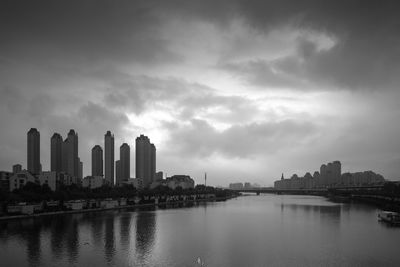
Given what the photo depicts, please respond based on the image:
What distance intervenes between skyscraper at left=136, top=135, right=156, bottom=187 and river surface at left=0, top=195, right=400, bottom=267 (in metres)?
69.2

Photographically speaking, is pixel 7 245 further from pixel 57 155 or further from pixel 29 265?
pixel 57 155

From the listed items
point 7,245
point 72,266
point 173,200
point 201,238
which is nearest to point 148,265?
point 72,266

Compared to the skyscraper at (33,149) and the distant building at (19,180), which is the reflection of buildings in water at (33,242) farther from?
the skyscraper at (33,149)

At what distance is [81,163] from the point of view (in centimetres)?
8925

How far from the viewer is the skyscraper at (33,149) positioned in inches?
2995

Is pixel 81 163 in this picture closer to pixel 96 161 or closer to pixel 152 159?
pixel 96 161

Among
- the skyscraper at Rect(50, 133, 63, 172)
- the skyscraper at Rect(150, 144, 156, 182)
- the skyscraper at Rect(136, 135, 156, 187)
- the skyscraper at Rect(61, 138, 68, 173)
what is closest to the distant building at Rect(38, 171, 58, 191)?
the skyscraper at Rect(50, 133, 63, 172)

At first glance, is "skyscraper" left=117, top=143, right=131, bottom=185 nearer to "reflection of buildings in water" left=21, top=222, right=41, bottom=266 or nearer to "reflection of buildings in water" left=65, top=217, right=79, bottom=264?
"reflection of buildings in water" left=65, top=217, right=79, bottom=264

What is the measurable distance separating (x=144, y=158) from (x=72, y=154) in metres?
Result: 23.6

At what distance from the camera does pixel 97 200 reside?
47.3 meters

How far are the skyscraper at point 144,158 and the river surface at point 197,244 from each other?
227 ft

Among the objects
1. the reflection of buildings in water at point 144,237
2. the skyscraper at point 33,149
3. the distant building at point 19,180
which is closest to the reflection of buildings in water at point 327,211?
the reflection of buildings in water at point 144,237

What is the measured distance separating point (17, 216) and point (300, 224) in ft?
78.0

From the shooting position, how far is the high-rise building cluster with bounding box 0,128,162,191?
67188 millimetres
